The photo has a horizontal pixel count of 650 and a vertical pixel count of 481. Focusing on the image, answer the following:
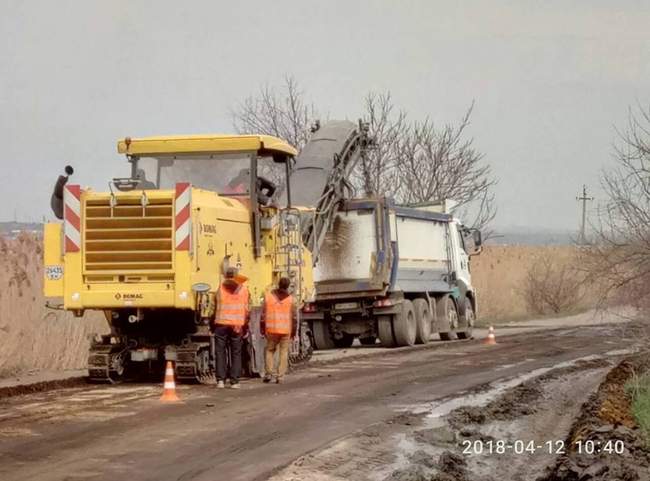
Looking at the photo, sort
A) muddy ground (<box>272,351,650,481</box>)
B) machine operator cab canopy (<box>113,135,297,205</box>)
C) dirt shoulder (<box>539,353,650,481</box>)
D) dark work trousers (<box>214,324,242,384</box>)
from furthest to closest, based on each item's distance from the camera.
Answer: machine operator cab canopy (<box>113,135,297,205</box>)
dark work trousers (<box>214,324,242,384</box>)
muddy ground (<box>272,351,650,481</box>)
dirt shoulder (<box>539,353,650,481</box>)

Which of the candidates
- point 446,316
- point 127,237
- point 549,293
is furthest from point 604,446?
point 549,293

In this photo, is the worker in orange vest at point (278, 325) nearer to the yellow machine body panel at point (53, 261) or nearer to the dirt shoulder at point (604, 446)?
the yellow machine body panel at point (53, 261)

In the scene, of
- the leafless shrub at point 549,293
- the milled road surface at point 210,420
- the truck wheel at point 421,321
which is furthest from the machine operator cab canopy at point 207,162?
the leafless shrub at point 549,293

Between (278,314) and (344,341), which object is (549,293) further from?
(278,314)

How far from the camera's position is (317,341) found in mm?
29516

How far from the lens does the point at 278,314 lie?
744 inches

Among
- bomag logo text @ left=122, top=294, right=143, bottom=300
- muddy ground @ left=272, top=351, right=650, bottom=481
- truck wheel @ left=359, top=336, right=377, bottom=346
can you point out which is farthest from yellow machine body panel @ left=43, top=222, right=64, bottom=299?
truck wheel @ left=359, top=336, right=377, bottom=346

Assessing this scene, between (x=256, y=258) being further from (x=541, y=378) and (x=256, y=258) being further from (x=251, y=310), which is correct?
(x=541, y=378)

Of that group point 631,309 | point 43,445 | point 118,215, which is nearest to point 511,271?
point 631,309

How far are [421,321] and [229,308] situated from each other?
13.0 metres

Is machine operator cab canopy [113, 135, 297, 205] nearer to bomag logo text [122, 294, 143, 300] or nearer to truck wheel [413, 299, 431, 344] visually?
bomag logo text [122, 294, 143, 300]

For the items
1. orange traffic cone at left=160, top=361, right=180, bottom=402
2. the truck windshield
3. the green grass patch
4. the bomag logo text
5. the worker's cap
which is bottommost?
the green grass patch

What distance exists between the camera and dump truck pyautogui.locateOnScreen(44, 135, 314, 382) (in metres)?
17.8

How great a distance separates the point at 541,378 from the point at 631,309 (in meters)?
1.95
